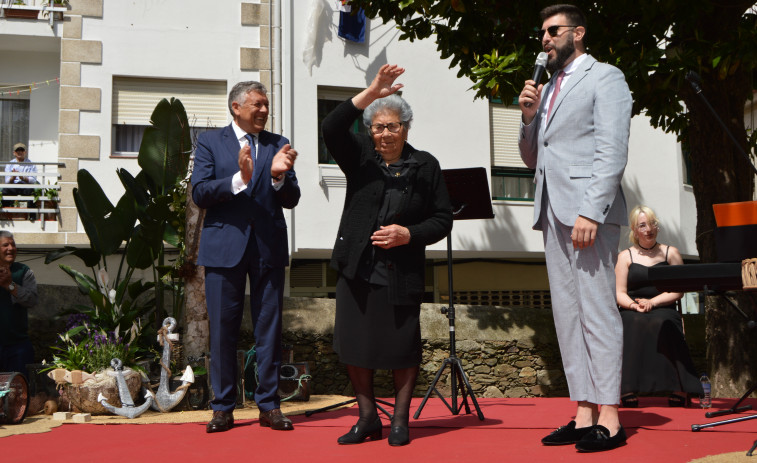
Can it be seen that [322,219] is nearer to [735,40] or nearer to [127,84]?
[127,84]

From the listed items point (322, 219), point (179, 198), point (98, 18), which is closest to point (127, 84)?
point (98, 18)

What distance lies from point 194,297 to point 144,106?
6.03m

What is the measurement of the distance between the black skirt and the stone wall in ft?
15.8

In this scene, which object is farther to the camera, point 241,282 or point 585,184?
point 241,282

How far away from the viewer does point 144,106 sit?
12.4m

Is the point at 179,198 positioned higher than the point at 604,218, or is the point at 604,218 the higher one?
the point at 179,198

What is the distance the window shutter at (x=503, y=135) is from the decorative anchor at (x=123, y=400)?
28.4ft

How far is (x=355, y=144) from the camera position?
4293mm

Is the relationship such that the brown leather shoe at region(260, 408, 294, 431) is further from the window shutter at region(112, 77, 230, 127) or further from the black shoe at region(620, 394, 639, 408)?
the window shutter at region(112, 77, 230, 127)

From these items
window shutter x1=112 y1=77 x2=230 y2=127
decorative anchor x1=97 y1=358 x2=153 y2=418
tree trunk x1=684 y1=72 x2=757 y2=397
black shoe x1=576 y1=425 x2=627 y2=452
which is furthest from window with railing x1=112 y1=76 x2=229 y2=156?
black shoe x1=576 y1=425 x2=627 y2=452

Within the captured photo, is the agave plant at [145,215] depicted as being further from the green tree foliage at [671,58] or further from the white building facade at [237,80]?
the white building facade at [237,80]

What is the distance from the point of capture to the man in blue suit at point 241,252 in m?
4.64

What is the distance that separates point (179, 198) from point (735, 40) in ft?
18.2

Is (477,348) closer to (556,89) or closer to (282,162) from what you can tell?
(282,162)
